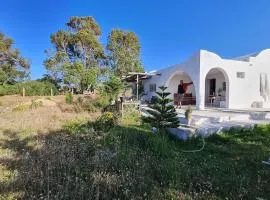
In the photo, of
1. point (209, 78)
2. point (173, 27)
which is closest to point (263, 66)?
point (209, 78)

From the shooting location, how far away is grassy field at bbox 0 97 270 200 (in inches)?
146

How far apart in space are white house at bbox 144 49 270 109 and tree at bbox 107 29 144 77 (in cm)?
1353

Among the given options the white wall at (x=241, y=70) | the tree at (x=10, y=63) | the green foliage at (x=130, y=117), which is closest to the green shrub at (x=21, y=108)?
the green foliage at (x=130, y=117)

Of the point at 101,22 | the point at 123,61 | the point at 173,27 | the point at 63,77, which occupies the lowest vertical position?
the point at 63,77

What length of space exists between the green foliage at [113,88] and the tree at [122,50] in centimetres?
1740

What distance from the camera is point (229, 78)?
1434cm

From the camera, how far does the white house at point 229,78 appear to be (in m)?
13.5

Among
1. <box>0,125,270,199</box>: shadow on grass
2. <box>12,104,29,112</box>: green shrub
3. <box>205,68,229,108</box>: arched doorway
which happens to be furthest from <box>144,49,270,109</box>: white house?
<box>12,104,29,112</box>: green shrub

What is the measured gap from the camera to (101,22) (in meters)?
34.8

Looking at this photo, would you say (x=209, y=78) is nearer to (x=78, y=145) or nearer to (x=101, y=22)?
(x=78, y=145)

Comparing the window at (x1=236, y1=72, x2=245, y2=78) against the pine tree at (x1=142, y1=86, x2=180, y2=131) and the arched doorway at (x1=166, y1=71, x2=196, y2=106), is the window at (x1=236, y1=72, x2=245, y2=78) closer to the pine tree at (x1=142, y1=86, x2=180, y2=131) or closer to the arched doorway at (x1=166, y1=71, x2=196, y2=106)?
the arched doorway at (x1=166, y1=71, x2=196, y2=106)

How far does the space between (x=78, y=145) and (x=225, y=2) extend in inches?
494

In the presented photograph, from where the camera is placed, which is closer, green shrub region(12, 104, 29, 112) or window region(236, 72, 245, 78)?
green shrub region(12, 104, 29, 112)

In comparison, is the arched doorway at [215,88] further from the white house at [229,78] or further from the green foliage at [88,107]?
the green foliage at [88,107]
